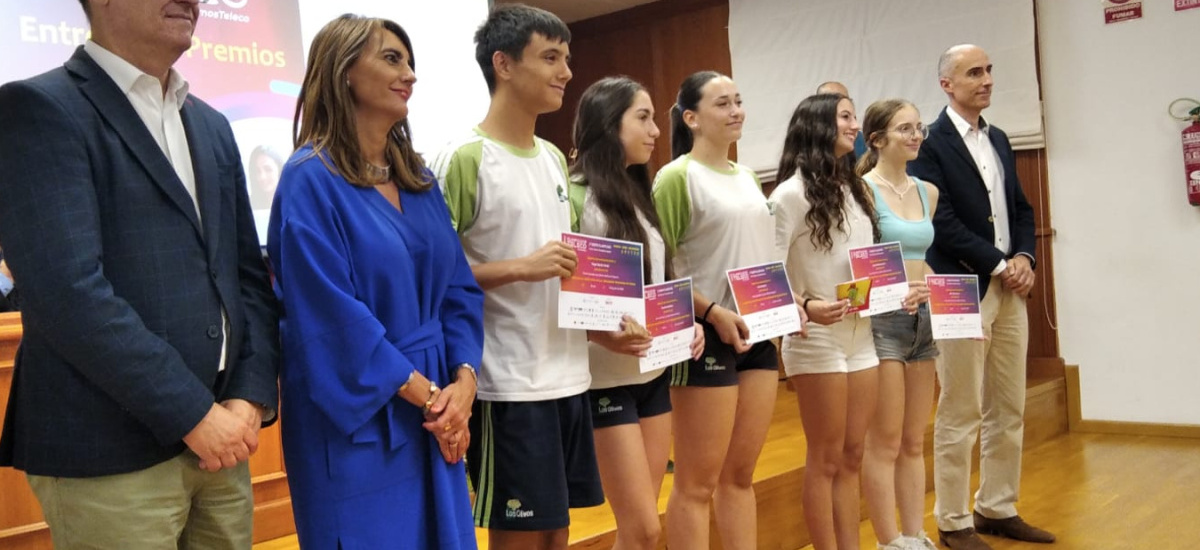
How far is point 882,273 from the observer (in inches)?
114

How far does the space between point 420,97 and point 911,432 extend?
2191 millimetres

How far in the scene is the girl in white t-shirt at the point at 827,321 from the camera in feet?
→ 9.30

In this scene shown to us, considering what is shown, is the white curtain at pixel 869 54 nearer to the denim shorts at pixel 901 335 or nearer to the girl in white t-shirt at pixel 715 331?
the denim shorts at pixel 901 335

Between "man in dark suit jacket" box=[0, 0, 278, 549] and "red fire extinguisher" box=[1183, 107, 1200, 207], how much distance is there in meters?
4.88

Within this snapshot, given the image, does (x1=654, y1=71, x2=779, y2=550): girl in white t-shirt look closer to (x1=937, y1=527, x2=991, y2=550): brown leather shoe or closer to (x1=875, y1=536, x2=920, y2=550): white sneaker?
(x1=875, y1=536, x2=920, y2=550): white sneaker

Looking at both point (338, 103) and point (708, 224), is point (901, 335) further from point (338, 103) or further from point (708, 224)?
point (338, 103)

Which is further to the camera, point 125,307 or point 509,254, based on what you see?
point 509,254

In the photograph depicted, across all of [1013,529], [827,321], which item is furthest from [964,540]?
[827,321]

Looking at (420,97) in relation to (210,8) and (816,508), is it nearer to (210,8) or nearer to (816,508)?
(210,8)

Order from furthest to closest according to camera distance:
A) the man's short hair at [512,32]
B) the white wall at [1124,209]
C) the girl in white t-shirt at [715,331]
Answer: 1. the white wall at [1124,209]
2. the girl in white t-shirt at [715,331]
3. the man's short hair at [512,32]

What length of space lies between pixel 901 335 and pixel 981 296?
2.12ft

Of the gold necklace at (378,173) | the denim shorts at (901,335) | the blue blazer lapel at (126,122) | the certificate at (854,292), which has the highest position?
the blue blazer lapel at (126,122)

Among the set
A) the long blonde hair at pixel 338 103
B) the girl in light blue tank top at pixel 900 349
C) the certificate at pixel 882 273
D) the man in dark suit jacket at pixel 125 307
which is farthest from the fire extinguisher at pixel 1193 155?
the man in dark suit jacket at pixel 125 307

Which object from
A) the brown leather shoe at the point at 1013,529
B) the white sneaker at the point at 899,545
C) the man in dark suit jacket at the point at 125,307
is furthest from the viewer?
the brown leather shoe at the point at 1013,529
